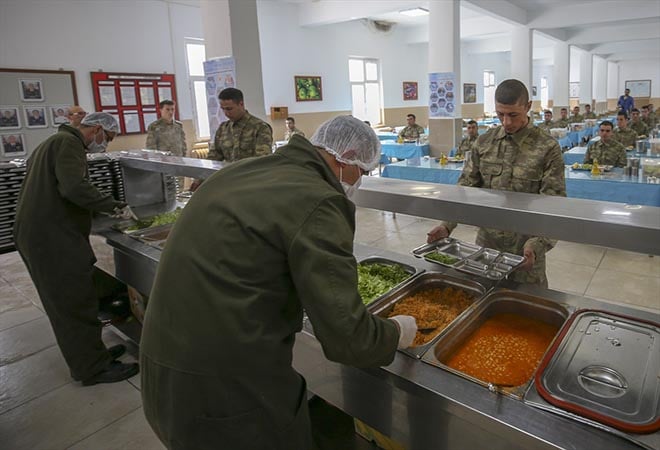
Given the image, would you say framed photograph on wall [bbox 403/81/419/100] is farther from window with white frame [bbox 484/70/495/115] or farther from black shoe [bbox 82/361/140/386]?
black shoe [bbox 82/361/140/386]

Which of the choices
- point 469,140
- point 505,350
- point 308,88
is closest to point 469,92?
point 308,88

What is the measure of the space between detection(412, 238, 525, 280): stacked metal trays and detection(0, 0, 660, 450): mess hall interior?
1 centimetres

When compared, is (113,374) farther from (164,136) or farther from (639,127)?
(639,127)

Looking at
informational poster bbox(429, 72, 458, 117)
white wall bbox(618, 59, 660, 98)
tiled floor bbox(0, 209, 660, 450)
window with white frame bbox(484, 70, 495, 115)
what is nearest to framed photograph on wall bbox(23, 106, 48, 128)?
tiled floor bbox(0, 209, 660, 450)

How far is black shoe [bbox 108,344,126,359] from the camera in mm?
2889

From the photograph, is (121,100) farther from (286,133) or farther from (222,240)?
(222,240)

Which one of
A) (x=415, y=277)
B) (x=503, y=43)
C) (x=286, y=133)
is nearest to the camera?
(x=415, y=277)

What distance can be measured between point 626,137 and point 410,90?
7.62 meters

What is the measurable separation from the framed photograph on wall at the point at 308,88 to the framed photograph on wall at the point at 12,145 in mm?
5278

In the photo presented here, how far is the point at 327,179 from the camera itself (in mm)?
1062

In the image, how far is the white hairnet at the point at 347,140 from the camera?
125 centimetres

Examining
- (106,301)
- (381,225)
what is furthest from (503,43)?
(106,301)

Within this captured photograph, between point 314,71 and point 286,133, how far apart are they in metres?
1.85

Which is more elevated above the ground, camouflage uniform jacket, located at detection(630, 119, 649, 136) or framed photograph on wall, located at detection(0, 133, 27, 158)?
framed photograph on wall, located at detection(0, 133, 27, 158)
